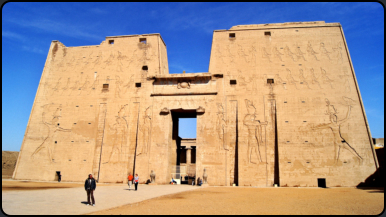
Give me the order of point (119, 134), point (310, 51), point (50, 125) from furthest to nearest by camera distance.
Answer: point (50, 125)
point (310, 51)
point (119, 134)

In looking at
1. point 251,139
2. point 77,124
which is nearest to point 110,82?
point 77,124

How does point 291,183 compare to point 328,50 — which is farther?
point 328,50

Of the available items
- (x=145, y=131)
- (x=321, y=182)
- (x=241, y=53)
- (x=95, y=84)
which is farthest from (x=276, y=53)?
(x=95, y=84)

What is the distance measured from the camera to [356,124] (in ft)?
54.0

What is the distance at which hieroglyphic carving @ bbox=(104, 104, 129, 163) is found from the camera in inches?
707

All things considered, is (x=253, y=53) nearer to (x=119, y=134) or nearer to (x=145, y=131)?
(x=145, y=131)

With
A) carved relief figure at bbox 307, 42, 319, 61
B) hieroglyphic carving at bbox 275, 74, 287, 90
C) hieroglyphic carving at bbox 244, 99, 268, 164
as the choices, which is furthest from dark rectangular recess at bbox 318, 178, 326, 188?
carved relief figure at bbox 307, 42, 319, 61

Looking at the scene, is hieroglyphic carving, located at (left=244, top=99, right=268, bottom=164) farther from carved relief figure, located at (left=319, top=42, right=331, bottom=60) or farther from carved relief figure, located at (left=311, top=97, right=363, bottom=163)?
carved relief figure, located at (left=319, top=42, right=331, bottom=60)

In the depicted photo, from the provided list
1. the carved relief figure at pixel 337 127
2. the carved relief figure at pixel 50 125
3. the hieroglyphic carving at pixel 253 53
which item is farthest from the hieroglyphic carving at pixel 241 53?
the carved relief figure at pixel 50 125

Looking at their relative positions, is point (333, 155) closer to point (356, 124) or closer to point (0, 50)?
point (356, 124)

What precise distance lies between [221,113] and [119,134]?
7378mm

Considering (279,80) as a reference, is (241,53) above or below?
above

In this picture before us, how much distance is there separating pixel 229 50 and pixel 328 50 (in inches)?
275

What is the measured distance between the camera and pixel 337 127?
16.5 meters
